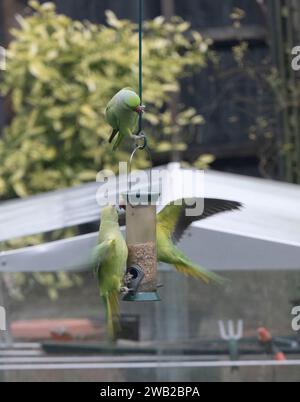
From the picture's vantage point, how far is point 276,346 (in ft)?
13.1

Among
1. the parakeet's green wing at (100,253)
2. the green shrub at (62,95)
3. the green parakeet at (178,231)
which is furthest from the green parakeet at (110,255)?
the green shrub at (62,95)

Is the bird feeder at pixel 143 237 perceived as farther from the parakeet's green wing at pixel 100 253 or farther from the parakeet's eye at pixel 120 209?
the parakeet's green wing at pixel 100 253

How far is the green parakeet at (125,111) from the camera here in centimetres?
237

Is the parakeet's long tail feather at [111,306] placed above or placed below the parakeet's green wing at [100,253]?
below

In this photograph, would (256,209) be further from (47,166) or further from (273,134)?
(273,134)

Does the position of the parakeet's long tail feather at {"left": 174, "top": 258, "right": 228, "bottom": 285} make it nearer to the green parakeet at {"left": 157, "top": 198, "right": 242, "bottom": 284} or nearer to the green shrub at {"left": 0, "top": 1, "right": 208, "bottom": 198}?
the green parakeet at {"left": 157, "top": 198, "right": 242, "bottom": 284}

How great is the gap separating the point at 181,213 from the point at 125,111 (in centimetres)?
39

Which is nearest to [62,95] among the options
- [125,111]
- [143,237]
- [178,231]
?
[178,231]

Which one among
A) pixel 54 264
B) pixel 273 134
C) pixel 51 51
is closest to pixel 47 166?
pixel 51 51

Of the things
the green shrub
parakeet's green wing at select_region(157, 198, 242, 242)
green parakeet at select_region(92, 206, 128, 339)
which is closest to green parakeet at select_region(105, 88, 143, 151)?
green parakeet at select_region(92, 206, 128, 339)

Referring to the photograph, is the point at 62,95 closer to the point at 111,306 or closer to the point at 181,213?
the point at 181,213

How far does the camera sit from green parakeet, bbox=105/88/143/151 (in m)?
2.37

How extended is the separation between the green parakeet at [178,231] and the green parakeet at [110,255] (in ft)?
0.50

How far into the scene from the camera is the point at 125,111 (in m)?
2.38
